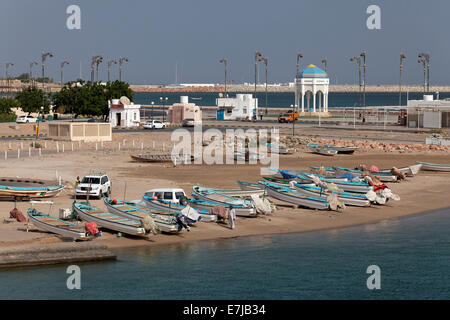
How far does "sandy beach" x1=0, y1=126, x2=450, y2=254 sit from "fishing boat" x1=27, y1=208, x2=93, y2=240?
0.47 meters

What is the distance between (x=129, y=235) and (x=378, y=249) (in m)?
13.5

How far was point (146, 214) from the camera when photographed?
42.2m

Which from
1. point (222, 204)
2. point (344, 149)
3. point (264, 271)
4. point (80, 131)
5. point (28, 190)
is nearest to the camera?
point (264, 271)

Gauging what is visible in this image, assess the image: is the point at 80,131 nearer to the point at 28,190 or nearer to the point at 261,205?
the point at 28,190

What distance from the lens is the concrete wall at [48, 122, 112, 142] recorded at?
87.6 meters

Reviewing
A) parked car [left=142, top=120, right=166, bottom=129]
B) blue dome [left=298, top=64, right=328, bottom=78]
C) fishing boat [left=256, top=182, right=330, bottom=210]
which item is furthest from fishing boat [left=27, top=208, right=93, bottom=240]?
blue dome [left=298, top=64, right=328, bottom=78]

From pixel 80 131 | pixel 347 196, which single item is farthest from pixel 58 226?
pixel 80 131

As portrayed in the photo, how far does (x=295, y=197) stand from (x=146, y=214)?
12400mm

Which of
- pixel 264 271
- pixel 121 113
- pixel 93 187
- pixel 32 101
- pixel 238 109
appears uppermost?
pixel 32 101

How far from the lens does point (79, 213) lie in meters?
42.1

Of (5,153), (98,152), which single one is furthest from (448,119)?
(5,153)

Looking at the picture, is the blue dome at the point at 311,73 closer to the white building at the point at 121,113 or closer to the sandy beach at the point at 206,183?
the white building at the point at 121,113
